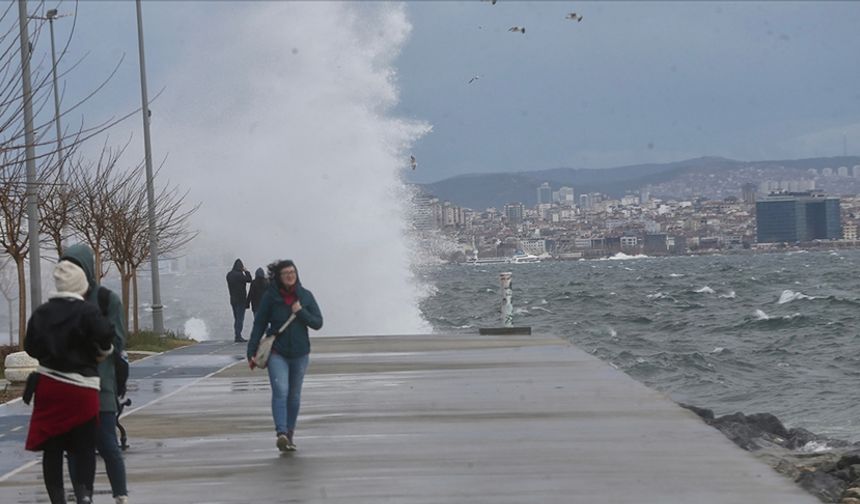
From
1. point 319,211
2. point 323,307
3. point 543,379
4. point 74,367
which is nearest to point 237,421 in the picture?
point 543,379

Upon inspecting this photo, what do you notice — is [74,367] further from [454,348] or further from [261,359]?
[454,348]

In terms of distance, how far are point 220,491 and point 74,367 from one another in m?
1.81

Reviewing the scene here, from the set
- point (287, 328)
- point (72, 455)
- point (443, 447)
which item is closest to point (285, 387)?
point (287, 328)

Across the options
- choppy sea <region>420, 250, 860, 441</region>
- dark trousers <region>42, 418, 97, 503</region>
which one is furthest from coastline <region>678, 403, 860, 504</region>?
dark trousers <region>42, 418, 97, 503</region>

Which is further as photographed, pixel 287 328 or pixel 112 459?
pixel 287 328

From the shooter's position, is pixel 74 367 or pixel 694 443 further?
pixel 694 443

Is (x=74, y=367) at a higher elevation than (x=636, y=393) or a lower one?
higher

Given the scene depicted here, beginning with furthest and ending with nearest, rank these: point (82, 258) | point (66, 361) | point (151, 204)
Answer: point (151, 204), point (82, 258), point (66, 361)

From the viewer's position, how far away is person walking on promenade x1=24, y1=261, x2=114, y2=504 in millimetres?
9773

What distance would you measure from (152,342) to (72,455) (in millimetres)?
21552

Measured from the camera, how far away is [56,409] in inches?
386

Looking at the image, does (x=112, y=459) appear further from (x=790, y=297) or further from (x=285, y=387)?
(x=790, y=297)

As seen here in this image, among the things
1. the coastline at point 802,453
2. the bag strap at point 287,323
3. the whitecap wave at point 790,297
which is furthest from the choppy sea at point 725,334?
the bag strap at point 287,323

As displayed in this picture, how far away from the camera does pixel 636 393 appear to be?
1730 centimetres
